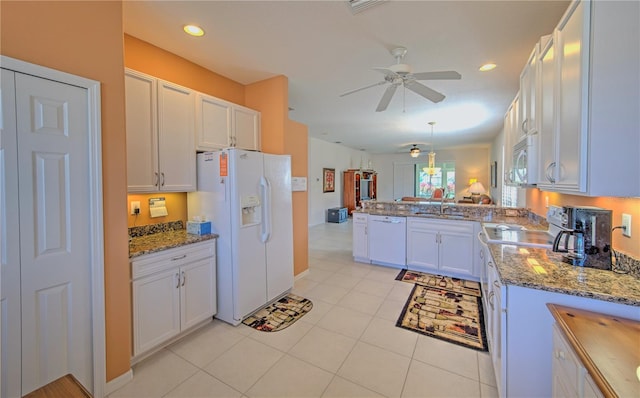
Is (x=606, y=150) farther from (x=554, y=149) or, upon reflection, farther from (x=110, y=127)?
(x=110, y=127)

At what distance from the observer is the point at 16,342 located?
133cm

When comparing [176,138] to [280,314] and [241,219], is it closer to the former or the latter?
[241,219]

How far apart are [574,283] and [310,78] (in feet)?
9.83

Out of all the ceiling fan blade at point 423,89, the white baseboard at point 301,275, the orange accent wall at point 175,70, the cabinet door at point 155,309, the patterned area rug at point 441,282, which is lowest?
the patterned area rug at point 441,282

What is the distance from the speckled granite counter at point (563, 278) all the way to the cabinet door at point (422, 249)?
1.81 metres

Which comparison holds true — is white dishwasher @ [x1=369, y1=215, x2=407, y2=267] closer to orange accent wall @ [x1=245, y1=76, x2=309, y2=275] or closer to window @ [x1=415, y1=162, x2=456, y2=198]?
orange accent wall @ [x1=245, y1=76, x2=309, y2=275]

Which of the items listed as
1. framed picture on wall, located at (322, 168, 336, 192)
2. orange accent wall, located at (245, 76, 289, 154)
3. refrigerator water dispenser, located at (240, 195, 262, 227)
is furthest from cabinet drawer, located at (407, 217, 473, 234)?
framed picture on wall, located at (322, 168, 336, 192)

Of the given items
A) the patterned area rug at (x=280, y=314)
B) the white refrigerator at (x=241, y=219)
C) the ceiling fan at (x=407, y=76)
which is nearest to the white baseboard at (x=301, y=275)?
the patterned area rug at (x=280, y=314)

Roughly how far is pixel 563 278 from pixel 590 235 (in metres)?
0.39

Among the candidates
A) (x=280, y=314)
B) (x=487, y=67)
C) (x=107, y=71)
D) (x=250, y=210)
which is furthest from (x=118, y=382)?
(x=487, y=67)

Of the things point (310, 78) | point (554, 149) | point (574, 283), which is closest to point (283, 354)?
point (574, 283)

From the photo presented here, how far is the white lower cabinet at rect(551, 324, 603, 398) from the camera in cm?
88

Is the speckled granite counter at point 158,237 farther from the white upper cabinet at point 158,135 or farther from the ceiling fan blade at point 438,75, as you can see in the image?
the ceiling fan blade at point 438,75

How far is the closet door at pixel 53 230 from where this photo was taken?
4.44 ft
